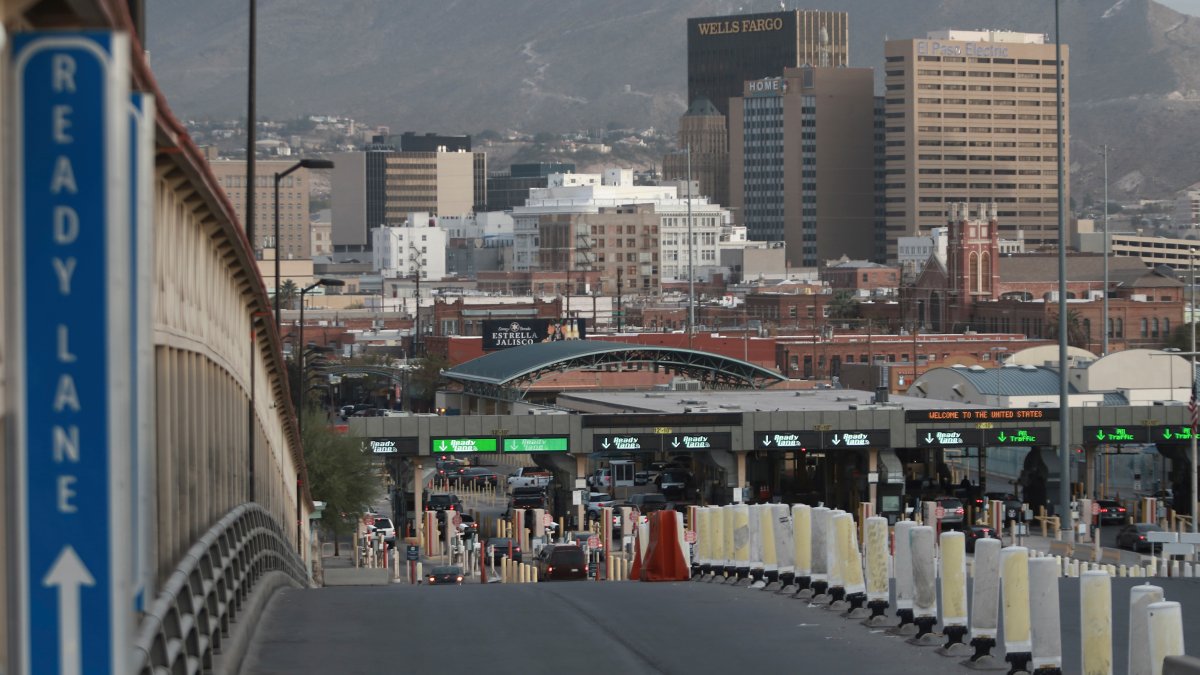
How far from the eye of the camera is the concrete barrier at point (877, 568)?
17266 millimetres

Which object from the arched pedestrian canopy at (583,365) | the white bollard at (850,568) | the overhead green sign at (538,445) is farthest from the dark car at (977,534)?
the white bollard at (850,568)

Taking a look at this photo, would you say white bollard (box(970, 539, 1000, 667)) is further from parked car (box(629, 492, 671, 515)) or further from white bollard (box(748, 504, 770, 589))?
parked car (box(629, 492, 671, 515))

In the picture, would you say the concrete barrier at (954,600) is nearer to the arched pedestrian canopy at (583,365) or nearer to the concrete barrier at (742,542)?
the concrete barrier at (742,542)

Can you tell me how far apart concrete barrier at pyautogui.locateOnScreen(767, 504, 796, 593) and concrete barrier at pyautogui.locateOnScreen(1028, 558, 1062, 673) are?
791 cm

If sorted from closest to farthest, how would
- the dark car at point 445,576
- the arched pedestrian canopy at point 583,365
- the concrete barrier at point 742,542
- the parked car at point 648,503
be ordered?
1. the concrete barrier at point 742,542
2. the dark car at point 445,576
3. the parked car at point 648,503
4. the arched pedestrian canopy at point 583,365

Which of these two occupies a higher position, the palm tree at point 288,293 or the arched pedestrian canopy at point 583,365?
the palm tree at point 288,293

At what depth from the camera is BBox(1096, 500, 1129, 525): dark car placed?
6275 cm

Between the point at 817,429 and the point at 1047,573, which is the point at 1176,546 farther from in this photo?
the point at 817,429

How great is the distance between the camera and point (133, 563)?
18.7 ft

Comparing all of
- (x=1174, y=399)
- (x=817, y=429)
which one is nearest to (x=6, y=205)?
(x=817, y=429)

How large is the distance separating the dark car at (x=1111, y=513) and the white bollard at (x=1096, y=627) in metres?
51.0

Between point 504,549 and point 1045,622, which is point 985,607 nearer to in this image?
point 1045,622

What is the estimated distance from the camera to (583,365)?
278 ft

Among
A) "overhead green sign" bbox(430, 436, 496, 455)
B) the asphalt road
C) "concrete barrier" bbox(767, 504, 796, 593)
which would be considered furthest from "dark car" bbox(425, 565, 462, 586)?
"concrete barrier" bbox(767, 504, 796, 593)
